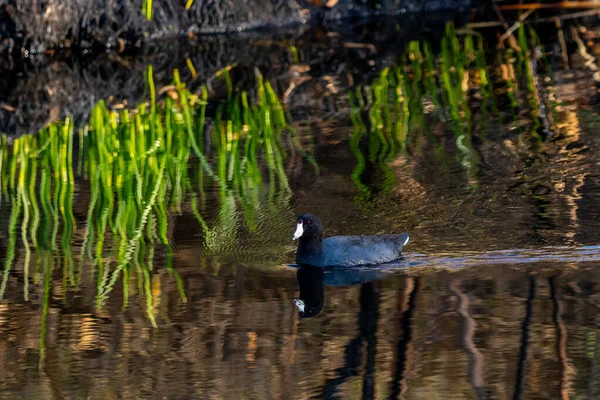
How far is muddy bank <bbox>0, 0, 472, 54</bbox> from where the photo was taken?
1541 cm

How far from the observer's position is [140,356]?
5.79 meters

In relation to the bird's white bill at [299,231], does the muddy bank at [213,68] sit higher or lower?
higher

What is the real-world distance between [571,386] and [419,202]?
3167 millimetres

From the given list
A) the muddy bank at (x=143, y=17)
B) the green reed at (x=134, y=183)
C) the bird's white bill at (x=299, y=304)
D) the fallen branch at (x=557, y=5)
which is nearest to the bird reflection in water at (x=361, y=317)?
the bird's white bill at (x=299, y=304)

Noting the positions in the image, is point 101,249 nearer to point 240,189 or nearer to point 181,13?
point 240,189

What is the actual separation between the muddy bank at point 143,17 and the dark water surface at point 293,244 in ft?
12.4

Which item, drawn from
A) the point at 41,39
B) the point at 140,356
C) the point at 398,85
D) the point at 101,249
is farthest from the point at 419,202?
the point at 41,39

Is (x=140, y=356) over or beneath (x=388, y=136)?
beneath

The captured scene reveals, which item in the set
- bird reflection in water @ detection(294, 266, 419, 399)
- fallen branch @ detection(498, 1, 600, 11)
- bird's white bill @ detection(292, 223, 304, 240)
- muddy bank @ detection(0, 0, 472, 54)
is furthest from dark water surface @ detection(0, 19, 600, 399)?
fallen branch @ detection(498, 1, 600, 11)

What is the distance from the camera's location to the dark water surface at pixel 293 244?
555 centimetres

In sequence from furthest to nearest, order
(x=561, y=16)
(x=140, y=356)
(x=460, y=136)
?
1. (x=561, y=16)
2. (x=460, y=136)
3. (x=140, y=356)

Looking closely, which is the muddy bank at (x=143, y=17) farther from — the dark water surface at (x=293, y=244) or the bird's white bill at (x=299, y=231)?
the bird's white bill at (x=299, y=231)

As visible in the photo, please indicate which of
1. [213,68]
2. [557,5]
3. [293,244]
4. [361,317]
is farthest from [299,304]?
[557,5]

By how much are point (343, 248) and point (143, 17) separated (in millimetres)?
9879
